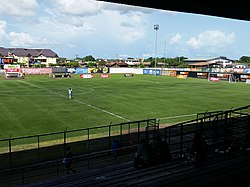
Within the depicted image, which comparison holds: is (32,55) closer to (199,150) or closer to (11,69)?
(11,69)

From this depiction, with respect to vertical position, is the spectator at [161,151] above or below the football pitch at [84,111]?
above

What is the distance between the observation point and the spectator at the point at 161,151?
943 cm

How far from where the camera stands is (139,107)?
31.4 m

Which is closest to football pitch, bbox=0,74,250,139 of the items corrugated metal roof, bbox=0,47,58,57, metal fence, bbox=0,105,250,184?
metal fence, bbox=0,105,250,184

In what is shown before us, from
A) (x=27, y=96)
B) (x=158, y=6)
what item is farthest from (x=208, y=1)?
(x=27, y=96)

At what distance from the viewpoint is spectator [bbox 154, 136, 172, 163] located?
371 inches

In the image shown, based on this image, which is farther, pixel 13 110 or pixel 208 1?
pixel 13 110

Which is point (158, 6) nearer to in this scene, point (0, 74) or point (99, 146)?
point (99, 146)

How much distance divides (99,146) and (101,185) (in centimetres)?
881

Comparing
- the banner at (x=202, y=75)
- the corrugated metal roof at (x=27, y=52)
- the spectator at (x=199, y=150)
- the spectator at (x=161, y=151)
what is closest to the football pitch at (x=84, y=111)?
the spectator at (x=161, y=151)

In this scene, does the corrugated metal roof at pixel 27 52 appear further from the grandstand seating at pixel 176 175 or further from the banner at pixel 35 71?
the grandstand seating at pixel 176 175

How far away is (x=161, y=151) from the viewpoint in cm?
952

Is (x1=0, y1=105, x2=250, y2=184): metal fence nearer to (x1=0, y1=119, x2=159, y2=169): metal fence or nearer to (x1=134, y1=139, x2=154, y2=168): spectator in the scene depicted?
(x1=0, y1=119, x2=159, y2=169): metal fence

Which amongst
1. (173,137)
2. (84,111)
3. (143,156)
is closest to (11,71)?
(84,111)
